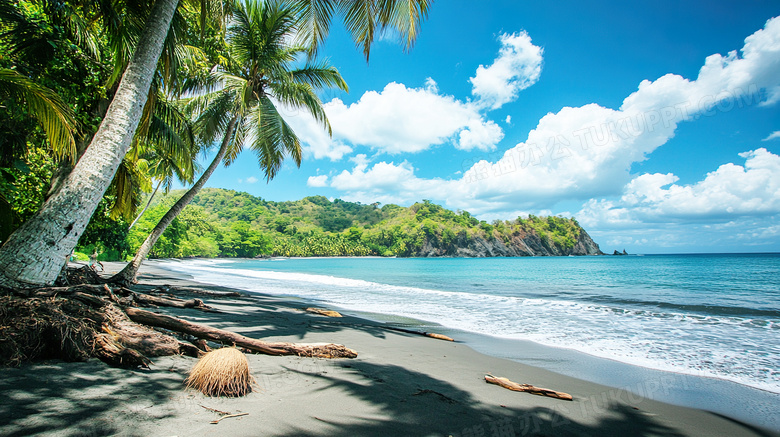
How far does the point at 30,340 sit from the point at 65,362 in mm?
330

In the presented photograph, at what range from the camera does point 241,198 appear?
13812 centimetres

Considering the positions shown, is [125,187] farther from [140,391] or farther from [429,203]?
[429,203]

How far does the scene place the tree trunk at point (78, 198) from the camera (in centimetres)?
339

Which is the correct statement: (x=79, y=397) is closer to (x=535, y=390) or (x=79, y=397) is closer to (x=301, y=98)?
(x=535, y=390)

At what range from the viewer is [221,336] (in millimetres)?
3979

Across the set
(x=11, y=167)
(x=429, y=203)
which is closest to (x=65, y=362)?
(x=11, y=167)

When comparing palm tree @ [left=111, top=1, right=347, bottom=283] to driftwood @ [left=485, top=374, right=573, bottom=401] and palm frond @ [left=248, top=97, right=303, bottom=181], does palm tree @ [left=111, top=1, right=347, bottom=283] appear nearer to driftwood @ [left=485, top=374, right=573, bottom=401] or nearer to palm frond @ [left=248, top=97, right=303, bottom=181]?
palm frond @ [left=248, top=97, right=303, bottom=181]

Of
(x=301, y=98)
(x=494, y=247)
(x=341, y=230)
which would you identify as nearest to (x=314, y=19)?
(x=301, y=98)

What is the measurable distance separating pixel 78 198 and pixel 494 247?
120 meters

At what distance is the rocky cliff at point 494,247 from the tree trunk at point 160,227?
104998 millimetres

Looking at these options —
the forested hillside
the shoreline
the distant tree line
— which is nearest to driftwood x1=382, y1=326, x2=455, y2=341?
the shoreline

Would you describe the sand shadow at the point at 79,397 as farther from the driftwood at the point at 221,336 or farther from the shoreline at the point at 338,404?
the driftwood at the point at 221,336

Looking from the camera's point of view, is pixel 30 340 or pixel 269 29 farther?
pixel 269 29

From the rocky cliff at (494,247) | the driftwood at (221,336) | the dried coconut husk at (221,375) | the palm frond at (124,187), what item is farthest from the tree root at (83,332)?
the rocky cliff at (494,247)
